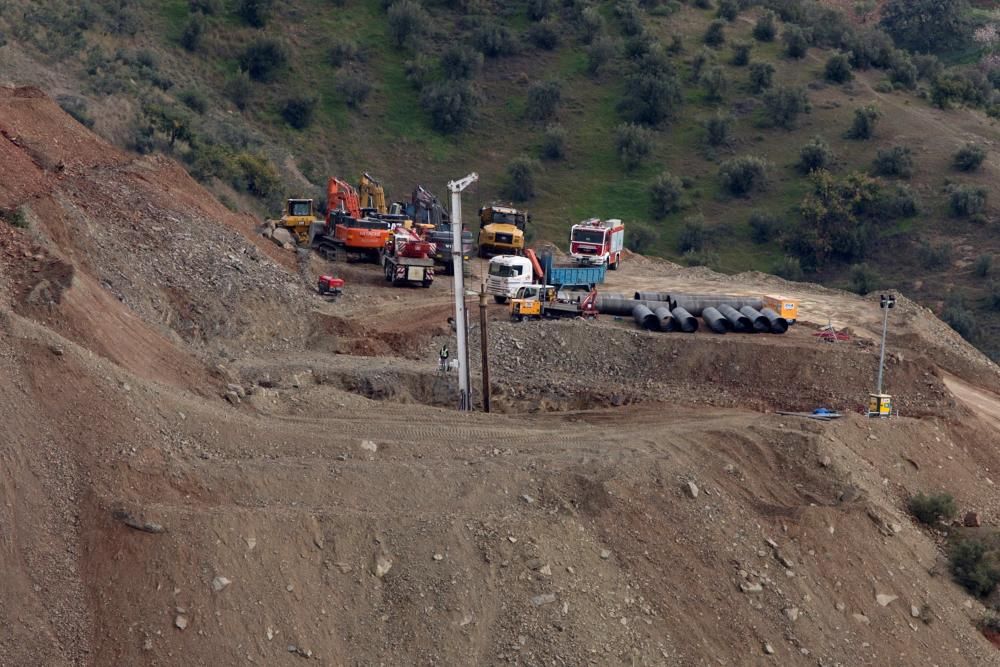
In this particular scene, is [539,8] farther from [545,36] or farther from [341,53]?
[341,53]

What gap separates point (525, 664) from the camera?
1750cm

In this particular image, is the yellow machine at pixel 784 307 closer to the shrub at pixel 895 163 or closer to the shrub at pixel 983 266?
the shrub at pixel 983 266

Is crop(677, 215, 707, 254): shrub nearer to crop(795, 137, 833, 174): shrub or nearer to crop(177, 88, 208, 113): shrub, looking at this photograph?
crop(795, 137, 833, 174): shrub

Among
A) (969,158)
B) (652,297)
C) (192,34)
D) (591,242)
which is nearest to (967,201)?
(969,158)

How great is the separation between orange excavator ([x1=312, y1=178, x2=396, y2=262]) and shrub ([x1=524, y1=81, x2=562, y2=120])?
25.1 metres

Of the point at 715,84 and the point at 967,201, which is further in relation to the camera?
the point at 715,84

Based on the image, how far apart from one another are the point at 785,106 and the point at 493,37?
16070 mm

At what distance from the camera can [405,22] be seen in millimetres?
67562

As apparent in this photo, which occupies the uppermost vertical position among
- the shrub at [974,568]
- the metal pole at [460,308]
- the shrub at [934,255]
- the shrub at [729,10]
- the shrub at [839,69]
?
the metal pole at [460,308]

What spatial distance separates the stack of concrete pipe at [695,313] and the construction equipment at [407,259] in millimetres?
5487

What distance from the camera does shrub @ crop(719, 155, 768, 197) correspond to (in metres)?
57.9

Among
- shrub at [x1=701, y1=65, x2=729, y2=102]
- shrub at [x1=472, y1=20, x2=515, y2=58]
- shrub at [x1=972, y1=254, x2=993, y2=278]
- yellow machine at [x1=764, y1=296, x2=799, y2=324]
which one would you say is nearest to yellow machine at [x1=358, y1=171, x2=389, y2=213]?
yellow machine at [x1=764, y1=296, x2=799, y2=324]

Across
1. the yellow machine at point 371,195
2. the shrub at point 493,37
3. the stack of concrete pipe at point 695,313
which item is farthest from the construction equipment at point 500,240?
the shrub at point 493,37

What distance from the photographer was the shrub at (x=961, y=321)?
148 feet
